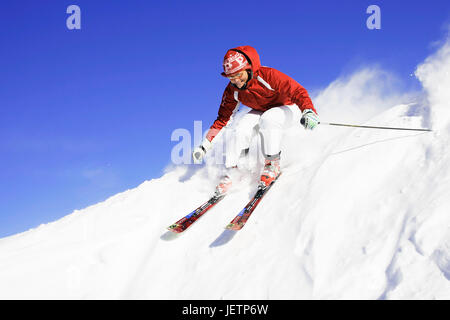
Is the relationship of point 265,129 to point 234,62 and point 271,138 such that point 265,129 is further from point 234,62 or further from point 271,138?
point 234,62

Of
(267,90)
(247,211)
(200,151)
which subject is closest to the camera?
(247,211)

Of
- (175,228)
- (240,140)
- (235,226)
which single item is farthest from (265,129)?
(175,228)

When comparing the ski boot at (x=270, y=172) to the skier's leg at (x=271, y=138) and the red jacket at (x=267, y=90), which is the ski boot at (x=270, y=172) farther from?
the red jacket at (x=267, y=90)

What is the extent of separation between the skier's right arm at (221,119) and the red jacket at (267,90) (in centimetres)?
7

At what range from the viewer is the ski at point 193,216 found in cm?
455

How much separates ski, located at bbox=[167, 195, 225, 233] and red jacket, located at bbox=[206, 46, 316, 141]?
1.69 meters

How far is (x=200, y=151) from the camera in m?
5.67

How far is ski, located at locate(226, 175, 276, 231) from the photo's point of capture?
407 cm

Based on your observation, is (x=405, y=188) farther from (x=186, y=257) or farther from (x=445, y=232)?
(x=186, y=257)

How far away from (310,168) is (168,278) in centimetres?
249

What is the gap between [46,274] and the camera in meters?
3.96

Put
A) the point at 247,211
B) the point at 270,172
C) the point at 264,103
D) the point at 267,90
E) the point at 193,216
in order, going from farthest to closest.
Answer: the point at 264,103
the point at 267,90
the point at 270,172
the point at 193,216
the point at 247,211

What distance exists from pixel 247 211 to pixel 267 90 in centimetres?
201
